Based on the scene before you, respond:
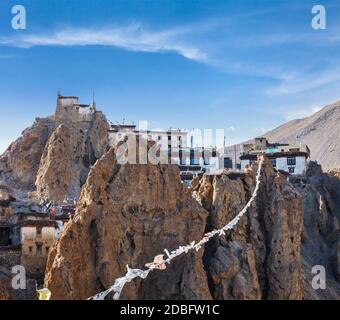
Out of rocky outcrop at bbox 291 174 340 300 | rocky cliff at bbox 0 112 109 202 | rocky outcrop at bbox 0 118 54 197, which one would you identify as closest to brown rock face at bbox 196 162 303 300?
rocky outcrop at bbox 291 174 340 300

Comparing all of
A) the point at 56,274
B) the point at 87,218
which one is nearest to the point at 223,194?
the point at 87,218

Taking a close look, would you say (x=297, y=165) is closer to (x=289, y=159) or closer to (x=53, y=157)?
(x=289, y=159)

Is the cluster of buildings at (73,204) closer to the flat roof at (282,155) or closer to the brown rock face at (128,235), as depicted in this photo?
the flat roof at (282,155)

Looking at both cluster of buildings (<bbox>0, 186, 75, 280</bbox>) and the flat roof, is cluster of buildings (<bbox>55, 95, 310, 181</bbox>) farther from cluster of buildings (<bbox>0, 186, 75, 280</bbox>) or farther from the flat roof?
cluster of buildings (<bbox>0, 186, 75, 280</bbox>)

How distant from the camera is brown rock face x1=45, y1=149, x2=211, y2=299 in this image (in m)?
38.7

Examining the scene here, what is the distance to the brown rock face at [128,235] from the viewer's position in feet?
127

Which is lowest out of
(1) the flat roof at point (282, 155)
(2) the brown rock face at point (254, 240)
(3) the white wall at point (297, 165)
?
(2) the brown rock face at point (254, 240)

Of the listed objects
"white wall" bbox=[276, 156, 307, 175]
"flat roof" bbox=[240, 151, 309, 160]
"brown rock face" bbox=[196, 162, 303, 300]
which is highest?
"flat roof" bbox=[240, 151, 309, 160]

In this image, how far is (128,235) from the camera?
41938 mm

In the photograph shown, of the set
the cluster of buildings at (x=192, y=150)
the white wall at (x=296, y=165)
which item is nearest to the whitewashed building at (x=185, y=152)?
the cluster of buildings at (x=192, y=150)

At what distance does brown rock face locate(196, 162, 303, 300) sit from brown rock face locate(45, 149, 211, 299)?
2.81 m

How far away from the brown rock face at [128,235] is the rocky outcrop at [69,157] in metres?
22.3

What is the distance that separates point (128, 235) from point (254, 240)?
498 inches

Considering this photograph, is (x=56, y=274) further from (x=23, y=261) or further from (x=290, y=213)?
(x=290, y=213)
